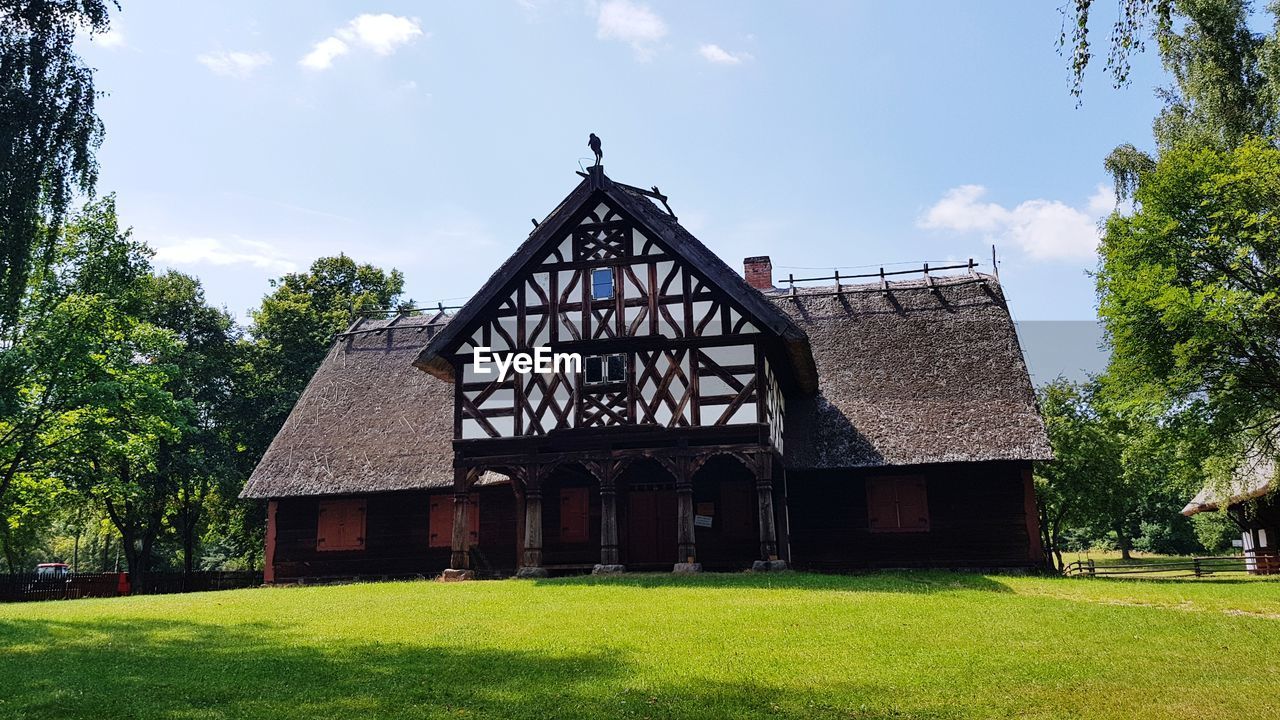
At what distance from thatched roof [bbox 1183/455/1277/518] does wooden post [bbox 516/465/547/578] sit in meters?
17.2

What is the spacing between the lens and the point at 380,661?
34.1 ft

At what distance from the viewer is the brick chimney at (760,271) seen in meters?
31.0

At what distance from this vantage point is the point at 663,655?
10539 mm

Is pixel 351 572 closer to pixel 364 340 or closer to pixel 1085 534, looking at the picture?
pixel 364 340

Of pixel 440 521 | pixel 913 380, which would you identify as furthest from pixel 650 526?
pixel 913 380

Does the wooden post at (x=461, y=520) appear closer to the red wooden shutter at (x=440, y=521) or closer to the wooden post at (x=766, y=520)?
the red wooden shutter at (x=440, y=521)

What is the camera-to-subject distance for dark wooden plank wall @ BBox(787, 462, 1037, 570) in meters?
23.4

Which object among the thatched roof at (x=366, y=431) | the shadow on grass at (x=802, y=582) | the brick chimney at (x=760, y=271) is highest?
the brick chimney at (x=760, y=271)

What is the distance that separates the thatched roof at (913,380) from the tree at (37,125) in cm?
1662

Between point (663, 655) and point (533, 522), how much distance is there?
37.4ft

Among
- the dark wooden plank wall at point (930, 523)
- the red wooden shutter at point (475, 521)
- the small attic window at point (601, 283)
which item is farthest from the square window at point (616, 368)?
the red wooden shutter at point (475, 521)

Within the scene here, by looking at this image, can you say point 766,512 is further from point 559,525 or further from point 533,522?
point 559,525

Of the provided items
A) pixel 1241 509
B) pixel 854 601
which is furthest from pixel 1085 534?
pixel 854 601

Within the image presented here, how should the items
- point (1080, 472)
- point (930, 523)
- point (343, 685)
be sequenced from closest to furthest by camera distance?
point (343, 685)
point (930, 523)
point (1080, 472)
